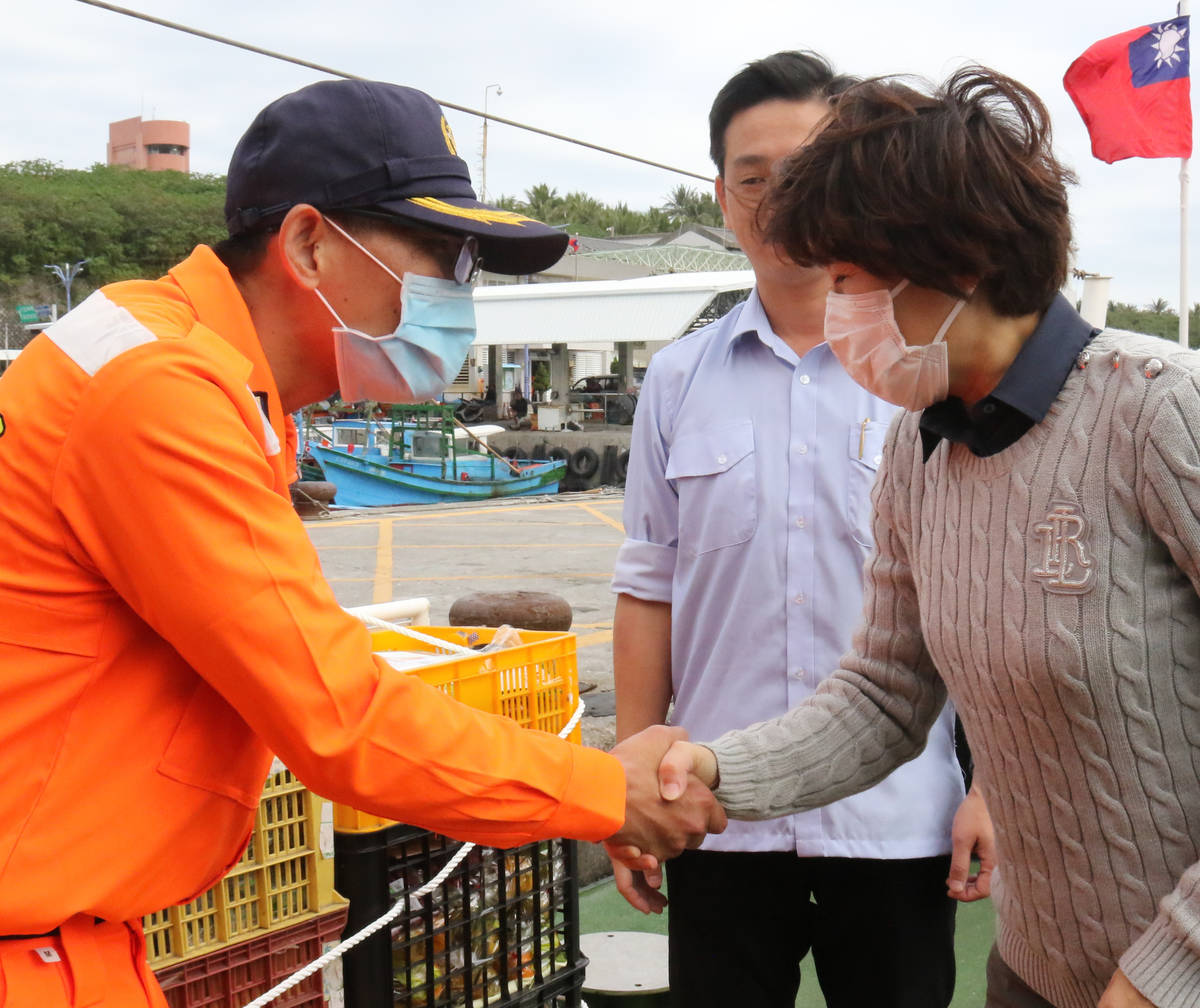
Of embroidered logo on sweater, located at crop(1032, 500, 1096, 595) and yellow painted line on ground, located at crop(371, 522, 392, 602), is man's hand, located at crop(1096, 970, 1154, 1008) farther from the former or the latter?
yellow painted line on ground, located at crop(371, 522, 392, 602)

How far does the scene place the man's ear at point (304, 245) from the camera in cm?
187

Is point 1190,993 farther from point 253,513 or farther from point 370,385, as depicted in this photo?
point 370,385

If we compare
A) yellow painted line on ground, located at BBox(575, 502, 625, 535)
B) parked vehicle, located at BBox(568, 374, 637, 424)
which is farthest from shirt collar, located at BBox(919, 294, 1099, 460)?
parked vehicle, located at BBox(568, 374, 637, 424)

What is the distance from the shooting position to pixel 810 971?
12.2 feet

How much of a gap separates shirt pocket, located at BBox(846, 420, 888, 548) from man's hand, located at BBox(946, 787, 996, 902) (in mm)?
539

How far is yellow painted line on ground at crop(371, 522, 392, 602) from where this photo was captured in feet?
29.6

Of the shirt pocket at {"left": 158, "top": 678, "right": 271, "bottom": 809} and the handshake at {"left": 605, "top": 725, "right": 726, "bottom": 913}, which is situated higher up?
the shirt pocket at {"left": 158, "top": 678, "right": 271, "bottom": 809}

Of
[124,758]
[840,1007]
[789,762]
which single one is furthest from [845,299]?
[840,1007]

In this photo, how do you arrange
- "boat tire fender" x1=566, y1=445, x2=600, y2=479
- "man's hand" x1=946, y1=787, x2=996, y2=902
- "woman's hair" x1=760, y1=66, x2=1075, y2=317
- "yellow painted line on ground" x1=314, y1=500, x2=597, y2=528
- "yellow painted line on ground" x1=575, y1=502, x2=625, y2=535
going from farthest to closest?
"boat tire fender" x1=566, y1=445, x2=600, y2=479, "yellow painted line on ground" x1=314, y1=500, x2=597, y2=528, "yellow painted line on ground" x1=575, y1=502, x2=625, y2=535, "man's hand" x1=946, y1=787, x2=996, y2=902, "woman's hair" x1=760, y1=66, x2=1075, y2=317

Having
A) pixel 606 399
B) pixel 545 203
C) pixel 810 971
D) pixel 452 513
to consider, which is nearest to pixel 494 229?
pixel 810 971

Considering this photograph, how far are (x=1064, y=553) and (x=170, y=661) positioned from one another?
1.16 meters

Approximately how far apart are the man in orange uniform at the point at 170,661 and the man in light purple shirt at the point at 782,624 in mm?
584

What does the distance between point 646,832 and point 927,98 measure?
1.28 meters

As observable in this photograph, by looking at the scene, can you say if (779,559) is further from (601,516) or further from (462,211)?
(601,516)
